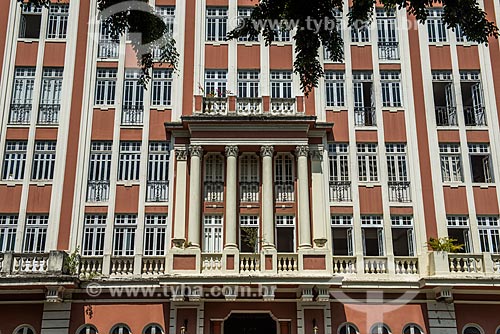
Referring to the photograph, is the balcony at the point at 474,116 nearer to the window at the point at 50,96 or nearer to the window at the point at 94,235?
the window at the point at 94,235

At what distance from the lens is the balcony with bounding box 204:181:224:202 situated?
23.9 m

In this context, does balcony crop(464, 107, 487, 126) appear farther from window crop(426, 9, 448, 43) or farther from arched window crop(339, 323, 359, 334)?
arched window crop(339, 323, 359, 334)

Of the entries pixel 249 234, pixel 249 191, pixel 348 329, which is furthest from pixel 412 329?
pixel 249 191

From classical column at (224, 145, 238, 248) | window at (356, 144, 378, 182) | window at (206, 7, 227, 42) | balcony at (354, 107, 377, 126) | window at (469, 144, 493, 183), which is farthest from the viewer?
window at (206, 7, 227, 42)

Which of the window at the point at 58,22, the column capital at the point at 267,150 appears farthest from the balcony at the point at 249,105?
the window at the point at 58,22

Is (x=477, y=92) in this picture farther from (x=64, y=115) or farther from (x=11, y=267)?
(x=11, y=267)

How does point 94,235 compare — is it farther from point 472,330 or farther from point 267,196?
point 472,330

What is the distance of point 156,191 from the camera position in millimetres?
24016

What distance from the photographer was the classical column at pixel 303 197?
22531 millimetres

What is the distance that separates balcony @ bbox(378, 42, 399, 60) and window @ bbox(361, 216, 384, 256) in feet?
24.0

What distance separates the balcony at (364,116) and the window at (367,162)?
3.33ft

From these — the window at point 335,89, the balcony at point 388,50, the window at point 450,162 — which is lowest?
the window at point 450,162

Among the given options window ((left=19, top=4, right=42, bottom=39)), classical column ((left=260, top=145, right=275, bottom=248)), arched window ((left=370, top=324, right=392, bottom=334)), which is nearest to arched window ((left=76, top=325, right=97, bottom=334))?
classical column ((left=260, top=145, right=275, bottom=248))

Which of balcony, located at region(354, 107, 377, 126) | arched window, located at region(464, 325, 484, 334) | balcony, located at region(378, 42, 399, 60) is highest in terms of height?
→ balcony, located at region(378, 42, 399, 60)
